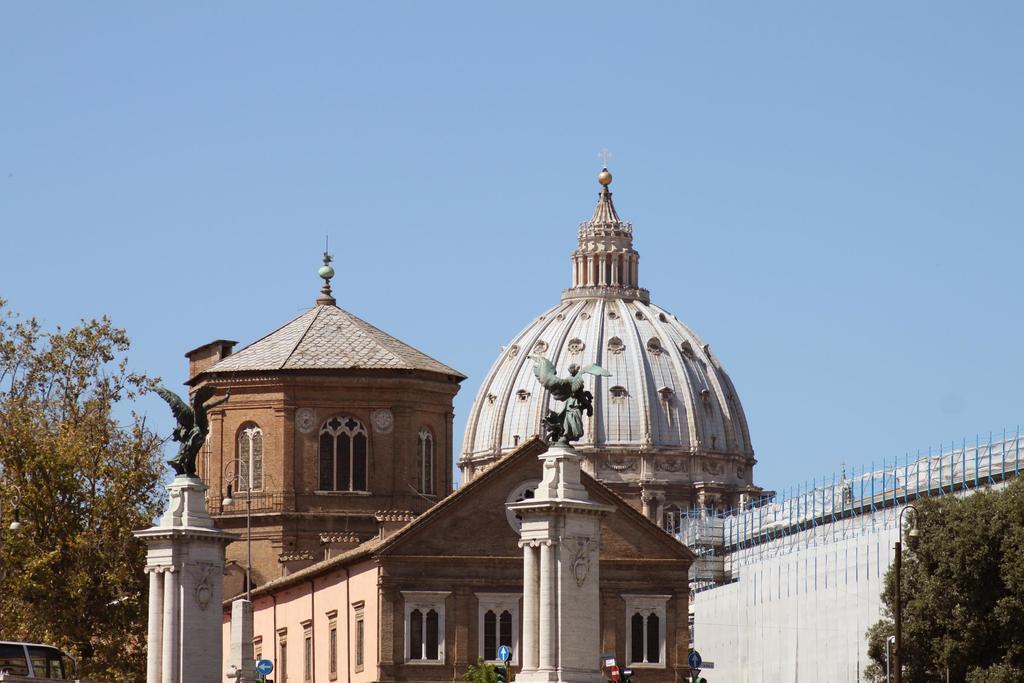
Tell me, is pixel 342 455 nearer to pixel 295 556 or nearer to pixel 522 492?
pixel 295 556

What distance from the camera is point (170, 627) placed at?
58844 millimetres

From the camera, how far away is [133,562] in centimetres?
7388

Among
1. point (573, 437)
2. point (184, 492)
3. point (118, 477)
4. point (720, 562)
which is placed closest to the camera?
point (573, 437)

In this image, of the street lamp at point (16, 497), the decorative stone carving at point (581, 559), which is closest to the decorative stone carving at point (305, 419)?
the street lamp at point (16, 497)

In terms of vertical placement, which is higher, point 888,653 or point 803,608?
point 803,608

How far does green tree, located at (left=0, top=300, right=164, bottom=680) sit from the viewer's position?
236 ft

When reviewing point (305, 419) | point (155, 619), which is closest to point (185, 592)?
point (155, 619)

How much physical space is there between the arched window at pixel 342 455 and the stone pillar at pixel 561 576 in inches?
1729

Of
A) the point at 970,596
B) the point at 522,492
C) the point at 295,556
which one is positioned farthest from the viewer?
the point at 295,556

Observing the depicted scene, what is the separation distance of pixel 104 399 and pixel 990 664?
26.0 meters

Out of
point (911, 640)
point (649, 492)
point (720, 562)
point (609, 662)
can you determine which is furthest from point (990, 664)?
point (649, 492)

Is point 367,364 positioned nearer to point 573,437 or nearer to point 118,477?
point 118,477

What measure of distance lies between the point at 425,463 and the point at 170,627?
Result: 41.4 meters

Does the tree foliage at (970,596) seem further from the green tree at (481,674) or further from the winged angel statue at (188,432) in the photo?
the winged angel statue at (188,432)
